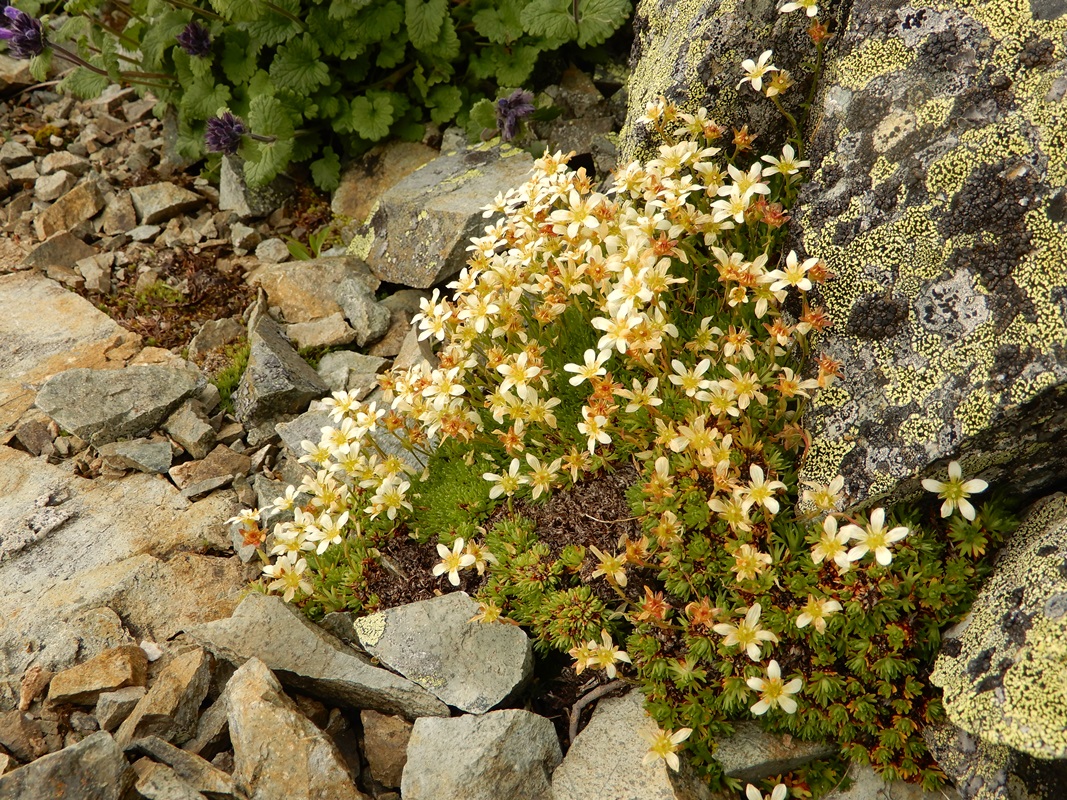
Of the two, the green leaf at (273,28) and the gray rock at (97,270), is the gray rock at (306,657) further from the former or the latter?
the green leaf at (273,28)

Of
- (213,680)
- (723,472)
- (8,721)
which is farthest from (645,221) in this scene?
(8,721)

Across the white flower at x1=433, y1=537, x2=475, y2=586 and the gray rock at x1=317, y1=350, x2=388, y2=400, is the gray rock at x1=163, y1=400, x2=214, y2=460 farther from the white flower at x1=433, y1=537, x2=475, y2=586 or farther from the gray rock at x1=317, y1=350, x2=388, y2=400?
the white flower at x1=433, y1=537, x2=475, y2=586

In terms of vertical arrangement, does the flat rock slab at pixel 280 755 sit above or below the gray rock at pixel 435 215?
below

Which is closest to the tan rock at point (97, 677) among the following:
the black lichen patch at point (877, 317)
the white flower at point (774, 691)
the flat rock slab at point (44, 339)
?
the flat rock slab at point (44, 339)

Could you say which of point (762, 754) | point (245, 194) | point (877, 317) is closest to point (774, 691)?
point (762, 754)

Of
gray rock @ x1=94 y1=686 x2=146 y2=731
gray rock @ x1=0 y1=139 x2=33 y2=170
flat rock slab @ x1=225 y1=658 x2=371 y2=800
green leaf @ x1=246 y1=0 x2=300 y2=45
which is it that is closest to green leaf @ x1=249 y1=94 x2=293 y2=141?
green leaf @ x1=246 y1=0 x2=300 y2=45

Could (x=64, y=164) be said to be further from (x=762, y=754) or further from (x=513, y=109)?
(x=762, y=754)
